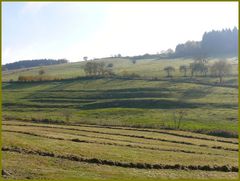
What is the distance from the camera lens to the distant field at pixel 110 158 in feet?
125

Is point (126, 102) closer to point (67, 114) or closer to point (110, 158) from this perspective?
point (67, 114)

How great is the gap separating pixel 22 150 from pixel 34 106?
3422 inches

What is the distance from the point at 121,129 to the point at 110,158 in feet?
112

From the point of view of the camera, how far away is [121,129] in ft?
256

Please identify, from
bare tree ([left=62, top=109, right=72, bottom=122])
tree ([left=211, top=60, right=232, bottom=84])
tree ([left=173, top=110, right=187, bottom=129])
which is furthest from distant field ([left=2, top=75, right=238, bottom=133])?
tree ([left=211, top=60, right=232, bottom=84])

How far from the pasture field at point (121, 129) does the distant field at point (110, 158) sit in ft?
0.32

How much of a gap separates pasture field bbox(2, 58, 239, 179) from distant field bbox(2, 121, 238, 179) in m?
0.10

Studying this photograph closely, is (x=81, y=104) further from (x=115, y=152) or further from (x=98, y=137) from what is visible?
(x=115, y=152)

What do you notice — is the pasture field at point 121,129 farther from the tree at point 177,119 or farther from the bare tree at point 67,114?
the tree at point 177,119

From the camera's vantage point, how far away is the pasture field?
4056cm

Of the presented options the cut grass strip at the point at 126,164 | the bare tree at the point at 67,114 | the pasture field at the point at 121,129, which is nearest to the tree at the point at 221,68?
the pasture field at the point at 121,129

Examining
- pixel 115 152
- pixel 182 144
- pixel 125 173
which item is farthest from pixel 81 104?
pixel 125 173

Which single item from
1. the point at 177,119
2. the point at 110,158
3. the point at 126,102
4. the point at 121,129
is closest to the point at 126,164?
the point at 110,158

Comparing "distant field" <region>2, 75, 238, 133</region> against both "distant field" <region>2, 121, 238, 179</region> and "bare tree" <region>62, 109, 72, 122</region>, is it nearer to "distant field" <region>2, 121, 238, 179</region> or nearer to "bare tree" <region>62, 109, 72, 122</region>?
"bare tree" <region>62, 109, 72, 122</region>
